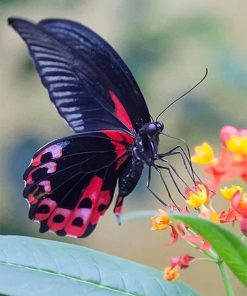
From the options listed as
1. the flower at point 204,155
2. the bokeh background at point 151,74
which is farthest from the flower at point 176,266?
the bokeh background at point 151,74

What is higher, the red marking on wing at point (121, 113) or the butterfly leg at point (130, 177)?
the red marking on wing at point (121, 113)

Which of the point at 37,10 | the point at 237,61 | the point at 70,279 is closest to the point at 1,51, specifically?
the point at 37,10

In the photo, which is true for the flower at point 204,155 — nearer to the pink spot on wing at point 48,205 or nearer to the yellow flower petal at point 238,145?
the yellow flower petal at point 238,145

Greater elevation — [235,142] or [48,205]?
[235,142]

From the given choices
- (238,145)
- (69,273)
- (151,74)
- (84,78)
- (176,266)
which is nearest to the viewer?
(238,145)

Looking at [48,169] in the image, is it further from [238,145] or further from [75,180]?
[238,145]

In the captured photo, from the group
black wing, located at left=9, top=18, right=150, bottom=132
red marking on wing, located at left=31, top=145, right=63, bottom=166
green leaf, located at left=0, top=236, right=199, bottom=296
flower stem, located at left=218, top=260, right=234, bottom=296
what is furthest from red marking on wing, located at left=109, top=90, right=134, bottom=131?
flower stem, located at left=218, top=260, right=234, bottom=296

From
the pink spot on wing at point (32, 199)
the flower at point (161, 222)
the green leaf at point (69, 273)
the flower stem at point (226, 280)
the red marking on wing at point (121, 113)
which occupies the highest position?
the red marking on wing at point (121, 113)

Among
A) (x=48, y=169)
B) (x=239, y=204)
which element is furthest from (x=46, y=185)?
(x=239, y=204)
